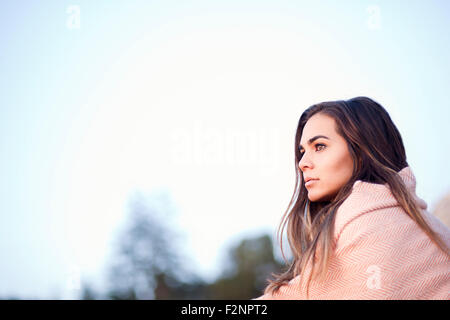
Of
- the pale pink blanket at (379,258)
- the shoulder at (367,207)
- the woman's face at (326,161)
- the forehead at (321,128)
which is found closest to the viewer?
the pale pink blanket at (379,258)

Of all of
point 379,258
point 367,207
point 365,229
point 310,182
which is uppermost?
point 310,182

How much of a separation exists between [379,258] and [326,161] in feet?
3.18

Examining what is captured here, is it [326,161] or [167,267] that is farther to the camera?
[167,267]

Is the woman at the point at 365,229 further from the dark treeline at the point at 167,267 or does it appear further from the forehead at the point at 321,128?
the dark treeline at the point at 167,267

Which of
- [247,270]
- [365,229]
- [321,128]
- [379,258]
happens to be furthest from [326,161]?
[247,270]

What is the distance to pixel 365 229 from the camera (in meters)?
2.58

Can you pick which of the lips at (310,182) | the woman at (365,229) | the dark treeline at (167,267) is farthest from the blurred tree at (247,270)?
the woman at (365,229)

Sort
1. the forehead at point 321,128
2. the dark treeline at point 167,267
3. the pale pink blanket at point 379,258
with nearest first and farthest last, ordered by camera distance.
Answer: the pale pink blanket at point 379,258 → the forehead at point 321,128 → the dark treeline at point 167,267

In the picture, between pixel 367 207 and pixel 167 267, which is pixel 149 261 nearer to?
pixel 167 267

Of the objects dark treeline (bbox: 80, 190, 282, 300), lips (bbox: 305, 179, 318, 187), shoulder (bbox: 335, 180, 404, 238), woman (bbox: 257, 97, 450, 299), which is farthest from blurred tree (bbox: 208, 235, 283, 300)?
shoulder (bbox: 335, 180, 404, 238)

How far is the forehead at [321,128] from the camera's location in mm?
3447

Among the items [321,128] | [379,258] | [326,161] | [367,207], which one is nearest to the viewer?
[379,258]
